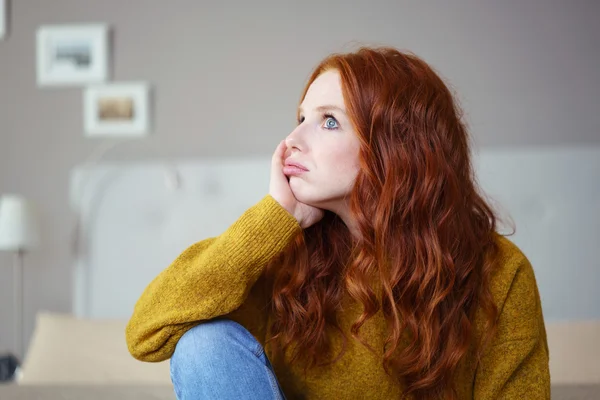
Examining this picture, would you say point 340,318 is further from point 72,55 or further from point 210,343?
point 72,55

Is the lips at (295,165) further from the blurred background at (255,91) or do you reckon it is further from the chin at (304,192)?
the blurred background at (255,91)

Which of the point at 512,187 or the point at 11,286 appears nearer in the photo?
the point at 512,187

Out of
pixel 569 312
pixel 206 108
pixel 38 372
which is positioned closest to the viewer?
pixel 38 372

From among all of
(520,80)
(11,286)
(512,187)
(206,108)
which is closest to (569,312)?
(512,187)

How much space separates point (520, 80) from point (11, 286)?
2465 millimetres

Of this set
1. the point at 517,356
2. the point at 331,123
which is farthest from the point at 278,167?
the point at 517,356

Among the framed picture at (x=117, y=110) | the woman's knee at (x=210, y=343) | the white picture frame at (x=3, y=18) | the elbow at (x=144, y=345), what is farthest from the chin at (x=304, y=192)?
the white picture frame at (x=3, y=18)

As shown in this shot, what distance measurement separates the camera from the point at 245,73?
9.11ft

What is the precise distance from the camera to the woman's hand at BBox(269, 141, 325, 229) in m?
1.18

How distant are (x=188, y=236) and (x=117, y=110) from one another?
688 millimetres

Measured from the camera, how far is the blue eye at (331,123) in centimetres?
118

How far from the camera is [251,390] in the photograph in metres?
1.02

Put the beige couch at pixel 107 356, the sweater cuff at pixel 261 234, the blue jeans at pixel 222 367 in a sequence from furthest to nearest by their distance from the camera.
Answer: the beige couch at pixel 107 356
the sweater cuff at pixel 261 234
the blue jeans at pixel 222 367

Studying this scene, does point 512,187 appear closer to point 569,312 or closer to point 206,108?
point 569,312
